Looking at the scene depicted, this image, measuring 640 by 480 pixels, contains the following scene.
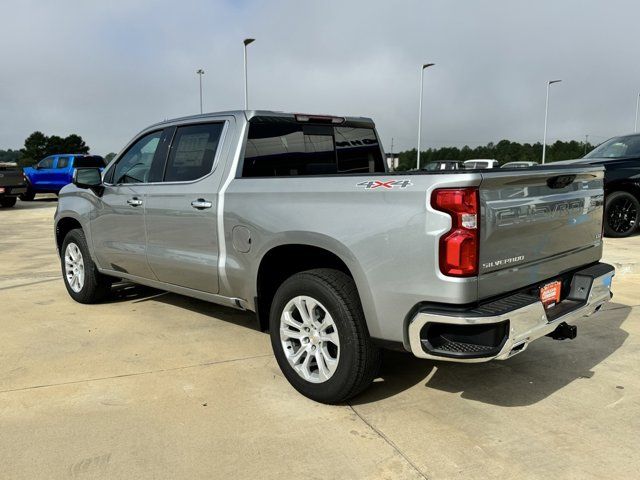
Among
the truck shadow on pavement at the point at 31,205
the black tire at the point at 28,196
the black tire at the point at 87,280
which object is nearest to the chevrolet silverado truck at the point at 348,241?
the black tire at the point at 87,280

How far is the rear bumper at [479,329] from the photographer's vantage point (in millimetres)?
2799

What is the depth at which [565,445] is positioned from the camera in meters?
2.98

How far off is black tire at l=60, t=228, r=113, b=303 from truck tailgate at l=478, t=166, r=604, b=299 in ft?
13.8

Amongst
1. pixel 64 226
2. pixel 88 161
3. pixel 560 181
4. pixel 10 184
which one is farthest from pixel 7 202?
pixel 560 181

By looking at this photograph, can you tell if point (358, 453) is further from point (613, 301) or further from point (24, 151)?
point (24, 151)

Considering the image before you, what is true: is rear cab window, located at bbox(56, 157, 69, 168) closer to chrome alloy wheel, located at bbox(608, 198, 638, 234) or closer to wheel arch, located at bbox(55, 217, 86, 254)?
wheel arch, located at bbox(55, 217, 86, 254)

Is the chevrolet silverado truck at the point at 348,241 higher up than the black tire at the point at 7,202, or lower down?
higher up

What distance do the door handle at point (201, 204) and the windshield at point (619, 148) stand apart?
28.9 feet

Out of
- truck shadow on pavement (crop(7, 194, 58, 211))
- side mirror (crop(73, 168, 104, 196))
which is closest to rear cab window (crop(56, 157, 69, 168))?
truck shadow on pavement (crop(7, 194, 58, 211))

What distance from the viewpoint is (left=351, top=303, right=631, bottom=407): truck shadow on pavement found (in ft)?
12.0

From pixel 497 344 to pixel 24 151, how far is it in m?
92.1

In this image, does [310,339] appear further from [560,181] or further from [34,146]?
[34,146]

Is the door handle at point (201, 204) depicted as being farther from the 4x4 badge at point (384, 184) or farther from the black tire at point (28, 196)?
the black tire at point (28, 196)

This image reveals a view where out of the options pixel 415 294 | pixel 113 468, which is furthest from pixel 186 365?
pixel 415 294
